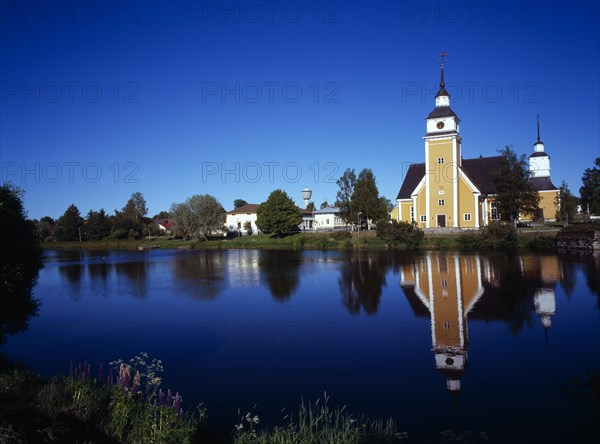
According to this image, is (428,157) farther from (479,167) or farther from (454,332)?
(454,332)

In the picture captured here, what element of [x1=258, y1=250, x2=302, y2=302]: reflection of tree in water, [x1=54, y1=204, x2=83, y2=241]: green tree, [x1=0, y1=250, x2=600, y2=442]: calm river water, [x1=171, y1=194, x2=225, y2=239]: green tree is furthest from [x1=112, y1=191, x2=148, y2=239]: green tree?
[x1=0, y1=250, x2=600, y2=442]: calm river water

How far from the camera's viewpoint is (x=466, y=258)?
35.8m

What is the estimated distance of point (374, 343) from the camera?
13.1 metres

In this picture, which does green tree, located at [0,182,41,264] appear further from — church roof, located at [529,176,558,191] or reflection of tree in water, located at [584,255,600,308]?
church roof, located at [529,176,558,191]

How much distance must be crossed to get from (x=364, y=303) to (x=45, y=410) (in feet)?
48.2

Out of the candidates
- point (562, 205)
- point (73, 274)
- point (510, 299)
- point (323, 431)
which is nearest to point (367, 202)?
point (562, 205)

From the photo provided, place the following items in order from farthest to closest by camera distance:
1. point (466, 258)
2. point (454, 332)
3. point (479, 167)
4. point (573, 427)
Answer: point (479, 167) < point (466, 258) < point (454, 332) < point (573, 427)

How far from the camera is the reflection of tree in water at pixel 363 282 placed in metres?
19.2

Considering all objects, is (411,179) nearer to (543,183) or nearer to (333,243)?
(333,243)

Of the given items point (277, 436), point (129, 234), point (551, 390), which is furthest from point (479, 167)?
point (129, 234)

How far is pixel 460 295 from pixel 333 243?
1361 inches

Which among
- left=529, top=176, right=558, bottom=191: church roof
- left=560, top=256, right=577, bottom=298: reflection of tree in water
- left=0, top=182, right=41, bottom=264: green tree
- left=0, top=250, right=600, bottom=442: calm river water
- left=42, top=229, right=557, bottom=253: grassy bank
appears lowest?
left=0, top=250, right=600, bottom=442: calm river water

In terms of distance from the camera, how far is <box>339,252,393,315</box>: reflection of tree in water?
19.2 m

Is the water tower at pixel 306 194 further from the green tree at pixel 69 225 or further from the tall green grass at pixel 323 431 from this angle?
the tall green grass at pixel 323 431
